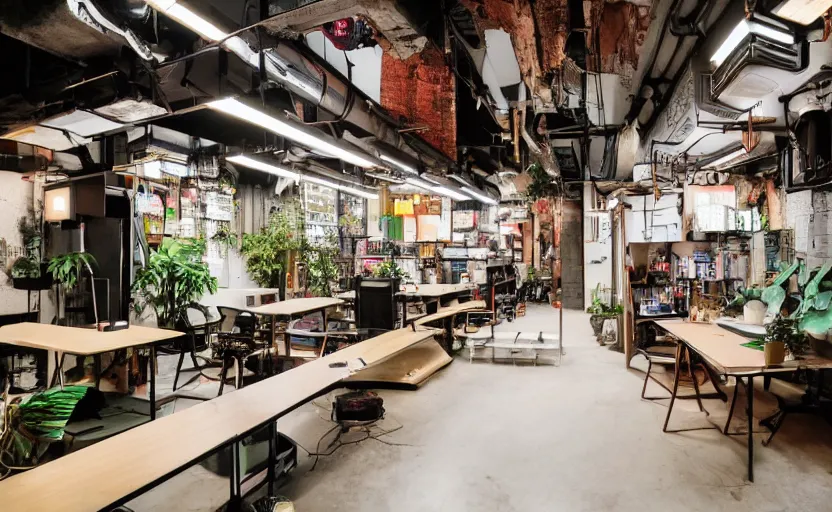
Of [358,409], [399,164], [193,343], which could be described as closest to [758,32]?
[358,409]

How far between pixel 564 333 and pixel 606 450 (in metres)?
5.26

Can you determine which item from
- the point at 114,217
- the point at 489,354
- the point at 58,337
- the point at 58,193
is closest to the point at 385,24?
the point at 58,337

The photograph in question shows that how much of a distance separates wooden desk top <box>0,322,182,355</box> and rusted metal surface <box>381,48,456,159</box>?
3.53 metres

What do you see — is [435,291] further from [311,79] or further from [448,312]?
[311,79]

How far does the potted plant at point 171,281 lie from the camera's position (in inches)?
Result: 228

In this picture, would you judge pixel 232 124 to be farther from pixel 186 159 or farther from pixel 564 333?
pixel 564 333

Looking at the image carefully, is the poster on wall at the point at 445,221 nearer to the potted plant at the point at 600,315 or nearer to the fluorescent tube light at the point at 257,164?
the potted plant at the point at 600,315

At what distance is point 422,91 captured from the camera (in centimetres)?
543

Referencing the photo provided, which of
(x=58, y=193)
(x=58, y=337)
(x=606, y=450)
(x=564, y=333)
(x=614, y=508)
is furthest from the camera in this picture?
(x=564, y=333)

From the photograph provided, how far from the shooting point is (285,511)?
224 centimetres

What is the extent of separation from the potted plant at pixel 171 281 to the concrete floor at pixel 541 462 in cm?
277

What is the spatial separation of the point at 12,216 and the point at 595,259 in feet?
36.9

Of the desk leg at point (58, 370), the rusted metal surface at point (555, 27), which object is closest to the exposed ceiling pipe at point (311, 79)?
the rusted metal surface at point (555, 27)

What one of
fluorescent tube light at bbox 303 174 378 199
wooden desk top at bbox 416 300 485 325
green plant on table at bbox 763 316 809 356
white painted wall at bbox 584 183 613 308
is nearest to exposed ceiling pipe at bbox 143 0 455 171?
fluorescent tube light at bbox 303 174 378 199
